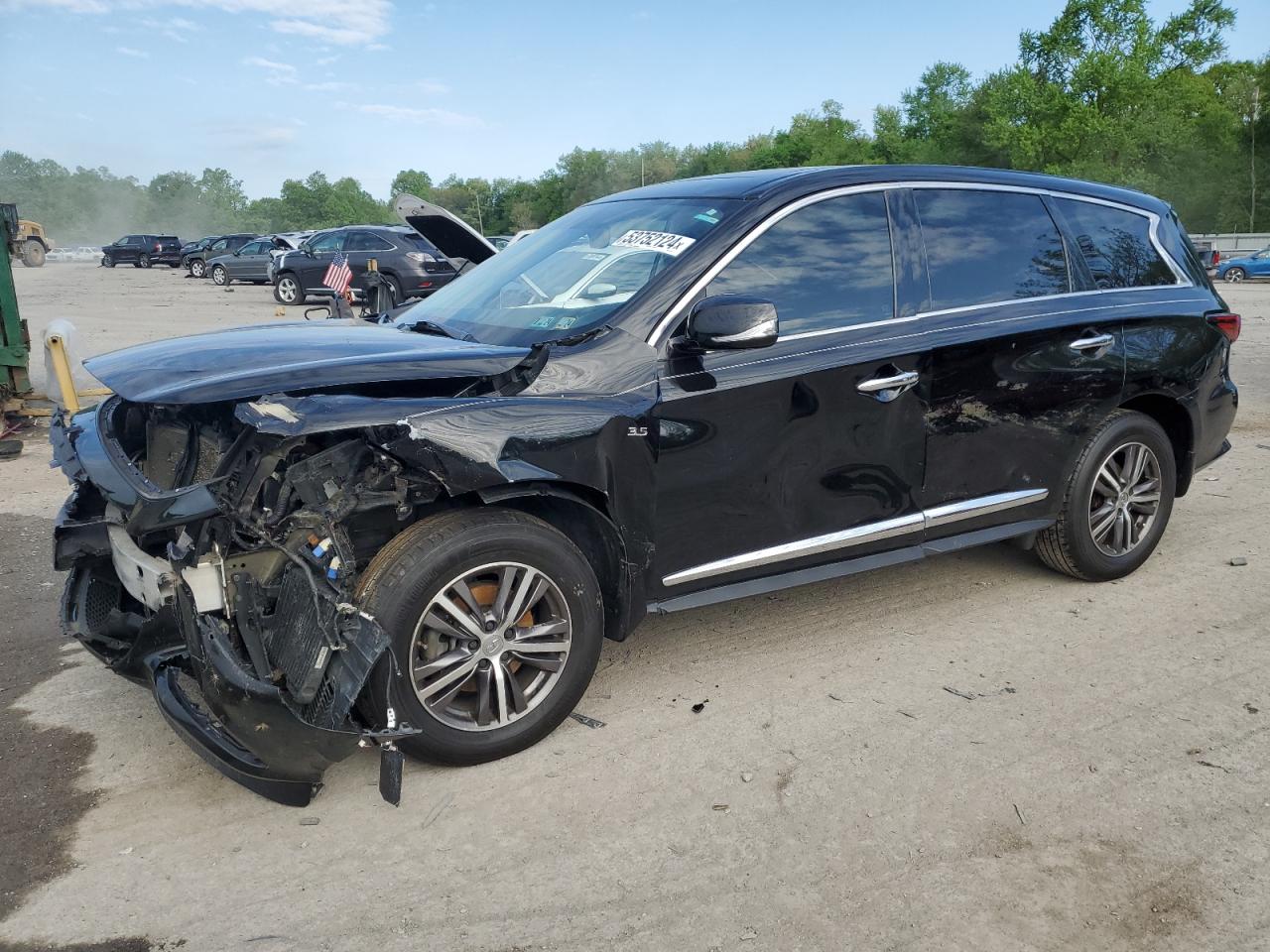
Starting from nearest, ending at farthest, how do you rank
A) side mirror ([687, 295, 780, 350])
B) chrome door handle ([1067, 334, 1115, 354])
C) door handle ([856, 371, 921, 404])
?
side mirror ([687, 295, 780, 350]) < door handle ([856, 371, 921, 404]) < chrome door handle ([1067, 334, 1115, 354])

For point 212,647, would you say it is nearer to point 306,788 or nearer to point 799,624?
point 306,788

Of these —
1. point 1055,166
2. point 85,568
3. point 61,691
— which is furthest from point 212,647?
point 1055,166

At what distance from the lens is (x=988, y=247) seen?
4.21 meters

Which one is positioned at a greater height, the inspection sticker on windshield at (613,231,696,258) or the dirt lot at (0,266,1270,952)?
the inspection sticker on windshield at (613,231,696,258)

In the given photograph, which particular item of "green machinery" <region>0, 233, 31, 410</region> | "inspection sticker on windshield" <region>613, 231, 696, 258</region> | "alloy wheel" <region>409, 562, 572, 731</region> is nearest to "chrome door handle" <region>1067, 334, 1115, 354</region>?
"inspection sticker on windshield" <region>613, 231, 696, 258</region>

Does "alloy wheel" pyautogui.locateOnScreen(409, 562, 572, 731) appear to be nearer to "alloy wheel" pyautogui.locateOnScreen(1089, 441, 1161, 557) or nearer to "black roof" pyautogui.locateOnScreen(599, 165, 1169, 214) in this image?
"black roof" pyautogui.locateOnScreen(599, 165, 1169, 214)

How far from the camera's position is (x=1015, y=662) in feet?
13.1

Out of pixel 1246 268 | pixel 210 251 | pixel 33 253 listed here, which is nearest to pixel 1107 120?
pixel 1246 268

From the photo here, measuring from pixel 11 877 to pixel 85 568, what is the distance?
1.26m

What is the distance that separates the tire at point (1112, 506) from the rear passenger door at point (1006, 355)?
4.4 inches

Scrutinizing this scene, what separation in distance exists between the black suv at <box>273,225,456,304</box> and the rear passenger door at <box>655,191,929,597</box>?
16.8 m

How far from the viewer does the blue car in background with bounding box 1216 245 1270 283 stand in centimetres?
3039

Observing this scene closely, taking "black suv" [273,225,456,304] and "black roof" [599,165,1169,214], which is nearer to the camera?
"black roof" [599,165,1169,214]

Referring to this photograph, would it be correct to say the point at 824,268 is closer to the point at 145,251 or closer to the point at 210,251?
the point at 210,251
